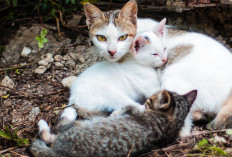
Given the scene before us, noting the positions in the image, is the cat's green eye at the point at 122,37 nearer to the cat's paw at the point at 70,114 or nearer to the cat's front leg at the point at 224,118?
the cat's paw at the point at 70,114

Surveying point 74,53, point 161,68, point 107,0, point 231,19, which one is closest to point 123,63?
point 161,68

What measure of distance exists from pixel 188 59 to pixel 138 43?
707mm

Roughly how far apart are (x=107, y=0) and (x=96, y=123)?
2875 millimetres

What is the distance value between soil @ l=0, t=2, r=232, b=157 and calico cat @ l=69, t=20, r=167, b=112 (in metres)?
0.46

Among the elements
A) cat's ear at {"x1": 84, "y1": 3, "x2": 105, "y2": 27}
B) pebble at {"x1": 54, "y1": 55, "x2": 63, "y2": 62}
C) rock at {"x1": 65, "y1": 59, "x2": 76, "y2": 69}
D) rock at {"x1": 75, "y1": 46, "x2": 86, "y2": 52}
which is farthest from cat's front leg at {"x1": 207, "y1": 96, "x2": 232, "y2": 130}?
pebble at {"x1": 54, "y1": 55, "x2": 63, "y2": 62}

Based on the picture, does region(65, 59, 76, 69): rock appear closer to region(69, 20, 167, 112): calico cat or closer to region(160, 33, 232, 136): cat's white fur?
region(69, 20, 167, 112): calico cat

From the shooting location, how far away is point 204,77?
3.27 m

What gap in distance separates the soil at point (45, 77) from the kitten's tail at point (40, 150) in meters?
0.16

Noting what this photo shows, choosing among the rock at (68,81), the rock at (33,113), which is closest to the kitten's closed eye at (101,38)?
the rock at (68,81)

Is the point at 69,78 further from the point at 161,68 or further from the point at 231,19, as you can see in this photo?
the point at 231,19

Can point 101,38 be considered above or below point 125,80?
above

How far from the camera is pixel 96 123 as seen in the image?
119 inches

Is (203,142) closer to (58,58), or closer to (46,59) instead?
(58,58)

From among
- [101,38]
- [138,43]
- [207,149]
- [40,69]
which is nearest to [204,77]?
[207,149]
